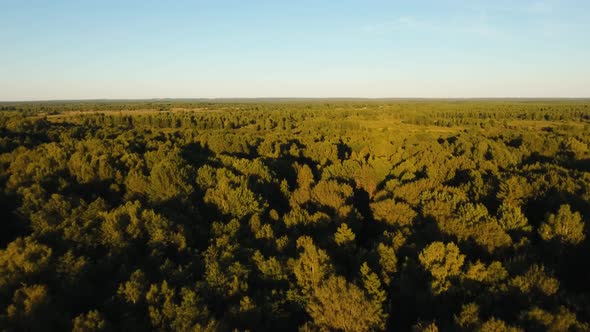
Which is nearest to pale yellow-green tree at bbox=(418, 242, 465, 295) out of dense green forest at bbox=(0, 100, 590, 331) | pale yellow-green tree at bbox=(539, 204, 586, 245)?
dense green forest at bbox=(0, 100, 590, 331)

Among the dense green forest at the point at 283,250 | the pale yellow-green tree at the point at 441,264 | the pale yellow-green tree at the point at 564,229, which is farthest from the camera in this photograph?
the pale yellow-green tree at the point at 564,229

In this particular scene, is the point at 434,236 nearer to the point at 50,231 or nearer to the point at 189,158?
the point at 50,231

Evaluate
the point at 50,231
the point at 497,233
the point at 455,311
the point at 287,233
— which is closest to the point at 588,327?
the point at 455,311

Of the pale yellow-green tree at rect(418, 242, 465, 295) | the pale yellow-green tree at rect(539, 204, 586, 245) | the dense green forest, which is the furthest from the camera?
the pale yellow-green tree at rect(539, 204, 586, 245)

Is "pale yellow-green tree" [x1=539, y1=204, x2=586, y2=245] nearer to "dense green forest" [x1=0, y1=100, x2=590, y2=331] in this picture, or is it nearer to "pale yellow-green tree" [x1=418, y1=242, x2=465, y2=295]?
"dense green forest" [x1=0, y1=100, x2=590, y2=331]

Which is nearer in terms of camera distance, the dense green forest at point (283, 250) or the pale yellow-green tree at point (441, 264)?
the dense green forest at point (283, 250)

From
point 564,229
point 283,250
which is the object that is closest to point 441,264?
point 283,250

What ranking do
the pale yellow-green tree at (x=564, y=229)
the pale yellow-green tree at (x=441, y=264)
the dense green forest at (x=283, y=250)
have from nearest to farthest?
the dense green forest at (x=283, y=250)
the pale yellow-green tree at (x=441, y=264)
the pale yellow-green tree at (x=564, y=229)

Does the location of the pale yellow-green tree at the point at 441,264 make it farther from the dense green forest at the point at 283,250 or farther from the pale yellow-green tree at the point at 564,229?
the pale yellow-green tree at the point at 564,229

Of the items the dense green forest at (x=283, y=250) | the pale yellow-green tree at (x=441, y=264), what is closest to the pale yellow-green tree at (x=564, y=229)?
the dense green forest at (x=283, y=250)

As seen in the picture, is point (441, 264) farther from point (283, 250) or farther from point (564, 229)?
point (564, 229)

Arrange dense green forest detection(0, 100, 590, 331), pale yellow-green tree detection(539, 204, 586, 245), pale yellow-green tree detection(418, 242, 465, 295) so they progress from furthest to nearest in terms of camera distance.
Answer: pale yellow-green tree detection(539, 204, 586, 245) → pale yellow-green tree detection(418, 242, 465, 295) → dense green forest detection(0, 100, 590, 331)
